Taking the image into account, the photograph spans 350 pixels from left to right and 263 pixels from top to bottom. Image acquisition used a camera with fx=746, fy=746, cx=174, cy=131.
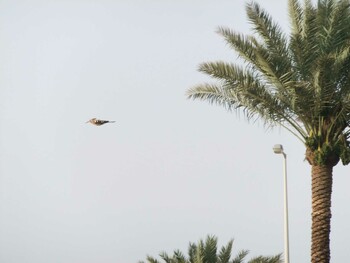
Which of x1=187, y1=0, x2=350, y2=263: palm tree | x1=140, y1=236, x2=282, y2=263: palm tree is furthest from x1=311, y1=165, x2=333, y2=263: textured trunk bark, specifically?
x1=140, y1=236, x2=282, y2=263: palm tree

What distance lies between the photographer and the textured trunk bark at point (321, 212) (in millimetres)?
18734

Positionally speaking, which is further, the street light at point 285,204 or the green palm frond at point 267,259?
the green palm frond at point 267,259

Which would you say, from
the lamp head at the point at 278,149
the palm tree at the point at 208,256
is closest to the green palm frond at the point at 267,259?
the palm tree at the point at 208,256

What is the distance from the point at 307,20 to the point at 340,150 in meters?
3.45

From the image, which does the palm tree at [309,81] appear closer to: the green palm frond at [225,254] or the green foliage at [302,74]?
the green foliage at [302,74]

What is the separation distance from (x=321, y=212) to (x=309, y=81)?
10.9ft

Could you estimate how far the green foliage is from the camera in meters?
18.6

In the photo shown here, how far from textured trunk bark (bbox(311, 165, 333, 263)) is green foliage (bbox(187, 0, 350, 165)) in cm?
36

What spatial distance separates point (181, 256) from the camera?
88.5ft

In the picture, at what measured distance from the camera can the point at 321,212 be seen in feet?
61.9

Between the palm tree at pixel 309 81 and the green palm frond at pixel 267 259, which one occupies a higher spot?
the palm tree at pixel 309 81

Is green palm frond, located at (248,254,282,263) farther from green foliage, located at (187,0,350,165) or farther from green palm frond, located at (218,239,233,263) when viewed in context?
green foliage, located at (187,0,350,165)

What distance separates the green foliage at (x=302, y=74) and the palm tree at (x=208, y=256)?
8.56 metres

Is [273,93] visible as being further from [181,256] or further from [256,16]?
[181,256]
